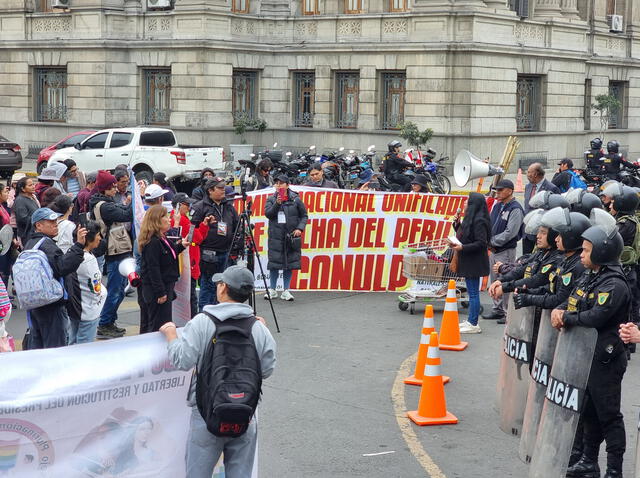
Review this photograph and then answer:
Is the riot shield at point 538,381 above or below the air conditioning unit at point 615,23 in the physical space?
below

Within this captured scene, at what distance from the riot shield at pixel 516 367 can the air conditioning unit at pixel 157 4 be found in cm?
2922

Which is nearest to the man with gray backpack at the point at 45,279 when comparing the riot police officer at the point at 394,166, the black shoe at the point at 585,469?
the black shoe at the point at 585,469

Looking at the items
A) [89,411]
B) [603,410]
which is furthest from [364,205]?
[89,411]

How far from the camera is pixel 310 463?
8.23 meters

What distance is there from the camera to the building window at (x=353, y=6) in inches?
1417

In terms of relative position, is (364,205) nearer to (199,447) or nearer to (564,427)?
(564,427)

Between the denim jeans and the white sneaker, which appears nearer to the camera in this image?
the denim jeans

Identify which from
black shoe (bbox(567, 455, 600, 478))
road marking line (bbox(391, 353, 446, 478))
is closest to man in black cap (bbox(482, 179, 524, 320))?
road marking line (bbox(391, 353, 446, 478))

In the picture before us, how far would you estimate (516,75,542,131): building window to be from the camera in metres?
36.4

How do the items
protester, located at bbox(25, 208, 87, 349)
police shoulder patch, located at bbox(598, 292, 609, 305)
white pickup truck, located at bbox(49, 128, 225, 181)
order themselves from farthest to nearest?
white pickup truck, located at bbox(49, 128, 225, 181)
protester, located at bbox(25, 208, 87, 349)
police shoulder patch, located at bbox(598, 292, 609, 305)

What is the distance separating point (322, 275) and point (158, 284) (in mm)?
5343

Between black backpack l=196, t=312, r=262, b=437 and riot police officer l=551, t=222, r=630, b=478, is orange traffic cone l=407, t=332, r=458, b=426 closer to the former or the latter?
riot police officer l=551, t=222, r=630, b=478

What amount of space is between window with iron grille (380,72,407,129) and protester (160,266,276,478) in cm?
2881

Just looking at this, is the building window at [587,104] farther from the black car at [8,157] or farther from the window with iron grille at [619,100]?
the black car at [8,157]
